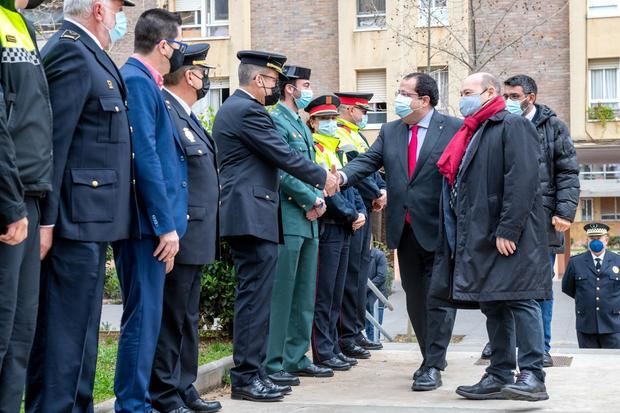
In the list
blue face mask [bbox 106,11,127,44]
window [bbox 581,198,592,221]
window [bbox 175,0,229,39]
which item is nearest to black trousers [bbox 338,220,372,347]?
blue face mask [bbox 106,11,127,44]

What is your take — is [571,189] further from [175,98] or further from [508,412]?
[175,98]

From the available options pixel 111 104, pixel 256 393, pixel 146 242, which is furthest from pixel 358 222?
pixel 111 104

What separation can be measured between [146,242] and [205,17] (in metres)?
31.3

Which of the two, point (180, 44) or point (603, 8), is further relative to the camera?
point (603, 8)

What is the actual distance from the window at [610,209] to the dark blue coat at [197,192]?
192 feet

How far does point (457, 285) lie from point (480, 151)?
3.09ft

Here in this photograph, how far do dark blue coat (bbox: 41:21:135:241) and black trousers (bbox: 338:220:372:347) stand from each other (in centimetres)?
453

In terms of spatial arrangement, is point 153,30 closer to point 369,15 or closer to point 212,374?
point 212,374

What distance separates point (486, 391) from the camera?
23.7 ft

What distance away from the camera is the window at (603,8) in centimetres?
3250

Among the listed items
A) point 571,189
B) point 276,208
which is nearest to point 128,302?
point 276,208

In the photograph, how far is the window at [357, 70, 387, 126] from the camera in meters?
34.2

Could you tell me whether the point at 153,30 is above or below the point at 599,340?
above

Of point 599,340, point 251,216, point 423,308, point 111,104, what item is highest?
point 111,104
